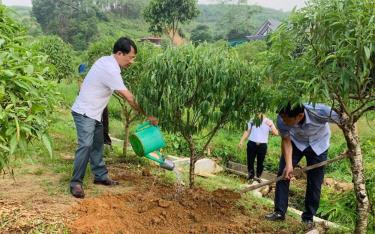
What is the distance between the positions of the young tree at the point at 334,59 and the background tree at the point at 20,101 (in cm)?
198

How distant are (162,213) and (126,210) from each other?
0.38m

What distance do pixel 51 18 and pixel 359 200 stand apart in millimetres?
53186

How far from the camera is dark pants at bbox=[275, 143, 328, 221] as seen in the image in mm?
4770

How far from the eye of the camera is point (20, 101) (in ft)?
7.73

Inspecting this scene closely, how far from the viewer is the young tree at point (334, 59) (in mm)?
3223

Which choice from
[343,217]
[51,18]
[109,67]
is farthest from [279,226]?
[51,18]

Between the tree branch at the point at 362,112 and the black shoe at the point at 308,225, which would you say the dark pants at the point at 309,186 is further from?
the tree branch at the point at 362,112

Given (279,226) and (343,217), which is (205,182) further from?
(343,217)

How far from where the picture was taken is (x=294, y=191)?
8.32 m

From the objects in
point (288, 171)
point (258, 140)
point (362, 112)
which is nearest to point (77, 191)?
point (288, 171)

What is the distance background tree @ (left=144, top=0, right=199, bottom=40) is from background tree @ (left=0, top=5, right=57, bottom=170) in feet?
75.1

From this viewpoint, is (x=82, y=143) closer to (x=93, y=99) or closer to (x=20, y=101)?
(x=93, y=99)

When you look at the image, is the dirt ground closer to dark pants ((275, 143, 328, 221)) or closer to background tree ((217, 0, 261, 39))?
dark pants ((275, 143, 328, 221))

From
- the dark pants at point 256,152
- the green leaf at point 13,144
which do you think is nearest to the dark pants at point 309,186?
the dark pants at point 256,152
